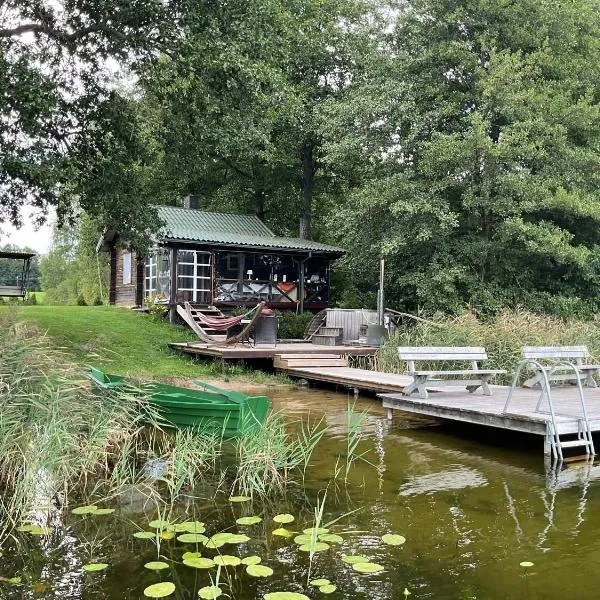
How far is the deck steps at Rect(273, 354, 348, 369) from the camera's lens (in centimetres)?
1377

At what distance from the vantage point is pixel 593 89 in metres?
17.1

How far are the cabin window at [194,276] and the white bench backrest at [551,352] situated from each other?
12.5m

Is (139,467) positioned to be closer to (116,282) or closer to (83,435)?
(83,435)

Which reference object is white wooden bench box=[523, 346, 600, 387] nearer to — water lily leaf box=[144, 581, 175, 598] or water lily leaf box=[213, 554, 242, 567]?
water lily leaf box=[213, 554, 242, 567]

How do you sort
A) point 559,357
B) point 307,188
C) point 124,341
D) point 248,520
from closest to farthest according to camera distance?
point 248,520
point 559,357
point 124,341
point 307,188

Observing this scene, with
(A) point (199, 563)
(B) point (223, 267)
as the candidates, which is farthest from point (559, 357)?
(B) point (223, 267)

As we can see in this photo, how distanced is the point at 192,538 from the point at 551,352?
6.34m

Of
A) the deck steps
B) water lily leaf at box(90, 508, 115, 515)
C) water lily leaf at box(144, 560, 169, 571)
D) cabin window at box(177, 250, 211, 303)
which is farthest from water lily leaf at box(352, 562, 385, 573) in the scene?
cabin window at box(177, 250, 211, 303)

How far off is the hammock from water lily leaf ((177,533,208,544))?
9.66m

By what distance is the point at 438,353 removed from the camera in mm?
9031

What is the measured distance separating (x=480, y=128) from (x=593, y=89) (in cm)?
473

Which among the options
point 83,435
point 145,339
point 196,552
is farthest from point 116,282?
point 196,552

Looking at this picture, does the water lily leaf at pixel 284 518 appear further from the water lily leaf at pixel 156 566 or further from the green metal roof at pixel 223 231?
the green metal roof at pixel 223 231

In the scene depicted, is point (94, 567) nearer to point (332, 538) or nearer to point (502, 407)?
point (332, 538)
